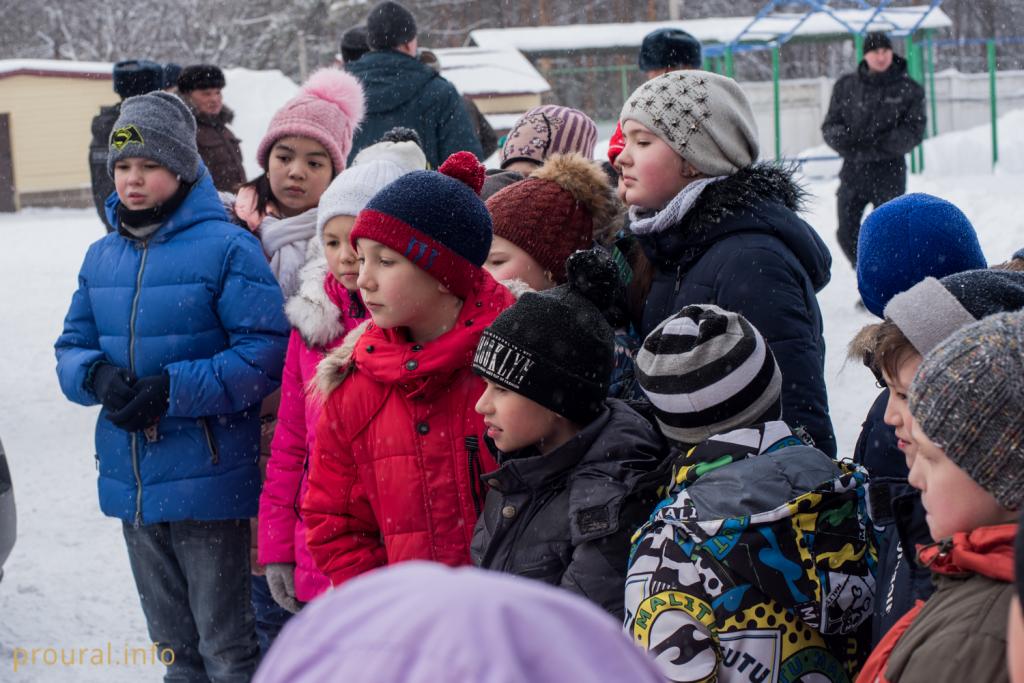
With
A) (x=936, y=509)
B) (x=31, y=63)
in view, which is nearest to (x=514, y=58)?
(x=31, y=63)

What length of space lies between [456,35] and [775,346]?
38107 millimetres

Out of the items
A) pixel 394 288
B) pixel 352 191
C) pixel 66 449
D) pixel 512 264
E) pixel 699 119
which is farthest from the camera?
pixel 66 449

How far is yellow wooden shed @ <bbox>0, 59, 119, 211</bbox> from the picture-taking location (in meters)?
26.1

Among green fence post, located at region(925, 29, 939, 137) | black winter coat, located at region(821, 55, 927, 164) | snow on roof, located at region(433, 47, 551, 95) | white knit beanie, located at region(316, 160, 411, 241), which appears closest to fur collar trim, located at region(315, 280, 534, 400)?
white knit beanie, located at region(316, 160, 411, 241)

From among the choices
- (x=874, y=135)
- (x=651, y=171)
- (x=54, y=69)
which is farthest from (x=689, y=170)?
(x=54, y=69)

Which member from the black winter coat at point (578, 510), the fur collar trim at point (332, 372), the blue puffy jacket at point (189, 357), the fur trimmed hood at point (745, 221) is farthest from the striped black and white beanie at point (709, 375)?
the blue puffy jacket at point (189, 357)

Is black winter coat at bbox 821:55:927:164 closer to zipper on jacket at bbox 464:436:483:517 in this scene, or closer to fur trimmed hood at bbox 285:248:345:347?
fur trimmed hood at bbox 285:248:345:347

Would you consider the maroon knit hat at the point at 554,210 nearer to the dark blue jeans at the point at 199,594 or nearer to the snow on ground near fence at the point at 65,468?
the snow on ground near fence at the point at 65,468

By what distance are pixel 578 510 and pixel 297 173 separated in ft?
7.25

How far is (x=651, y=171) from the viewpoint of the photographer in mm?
3139

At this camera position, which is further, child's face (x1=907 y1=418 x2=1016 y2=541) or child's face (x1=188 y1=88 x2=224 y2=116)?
child's face (x1=188 y1=88 x2=224 y2=116)

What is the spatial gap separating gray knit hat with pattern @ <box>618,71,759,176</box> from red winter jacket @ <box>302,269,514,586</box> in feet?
2.27

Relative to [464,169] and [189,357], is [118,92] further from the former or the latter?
[464,169]

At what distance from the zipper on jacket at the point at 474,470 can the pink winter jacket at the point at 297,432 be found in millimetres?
654
